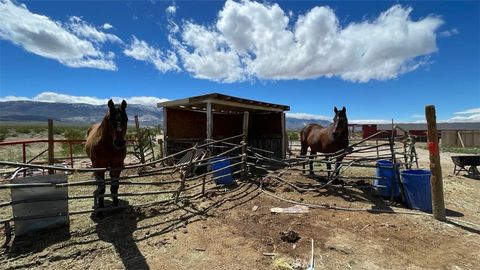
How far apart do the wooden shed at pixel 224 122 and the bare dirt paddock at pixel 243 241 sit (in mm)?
4891

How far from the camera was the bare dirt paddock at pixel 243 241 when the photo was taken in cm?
358

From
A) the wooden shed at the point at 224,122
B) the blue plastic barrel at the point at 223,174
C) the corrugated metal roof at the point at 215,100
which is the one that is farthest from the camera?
the wooden shed at the point at 224,122

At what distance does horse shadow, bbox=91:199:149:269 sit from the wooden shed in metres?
4.81

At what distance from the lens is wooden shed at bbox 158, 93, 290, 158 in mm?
10961

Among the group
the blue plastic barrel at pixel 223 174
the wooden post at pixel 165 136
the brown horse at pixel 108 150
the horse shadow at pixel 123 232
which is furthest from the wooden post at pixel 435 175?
the wooden post at pixel 165 136

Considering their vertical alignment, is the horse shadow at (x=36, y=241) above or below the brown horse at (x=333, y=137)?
below

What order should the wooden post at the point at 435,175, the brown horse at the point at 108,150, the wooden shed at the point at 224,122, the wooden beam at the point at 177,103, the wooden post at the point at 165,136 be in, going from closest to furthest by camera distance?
the brown horse at the point at 108,150 → the wooden post at the point at 435,175 → the wooden beam at the point at 177,103 → the wooden shed at the point at 224,122 → the wooden post at the point at 165,136

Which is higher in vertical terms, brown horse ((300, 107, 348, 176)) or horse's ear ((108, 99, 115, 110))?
horse's ear ((108, 99, 115, 110))

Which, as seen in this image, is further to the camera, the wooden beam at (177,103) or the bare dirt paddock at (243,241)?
the wooden beam at (177,103)

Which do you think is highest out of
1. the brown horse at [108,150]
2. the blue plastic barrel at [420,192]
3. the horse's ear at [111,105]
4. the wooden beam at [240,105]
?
the wooden beam at [240,105]

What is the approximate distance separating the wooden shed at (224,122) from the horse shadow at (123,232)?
4814mm

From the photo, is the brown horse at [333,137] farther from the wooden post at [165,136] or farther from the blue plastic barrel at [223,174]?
the wooden post at [165,136]

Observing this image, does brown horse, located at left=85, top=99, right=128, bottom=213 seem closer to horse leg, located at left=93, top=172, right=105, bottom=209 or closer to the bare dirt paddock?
horse leg, located at left=93, top=172, right=105, bottom=209

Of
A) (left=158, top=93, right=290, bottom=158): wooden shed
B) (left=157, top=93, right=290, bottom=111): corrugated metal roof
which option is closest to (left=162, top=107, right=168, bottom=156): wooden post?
(left=158, top=93, right=290, bottom=158): wooden shed
